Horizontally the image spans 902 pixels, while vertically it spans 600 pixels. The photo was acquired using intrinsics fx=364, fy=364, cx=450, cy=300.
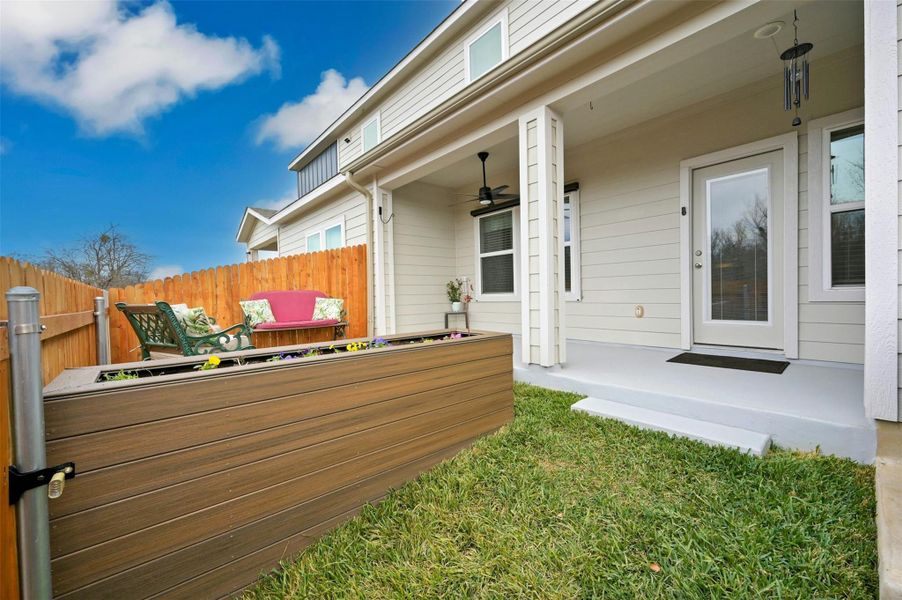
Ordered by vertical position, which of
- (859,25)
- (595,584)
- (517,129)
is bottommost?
(595,584)

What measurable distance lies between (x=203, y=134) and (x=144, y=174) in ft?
8.76

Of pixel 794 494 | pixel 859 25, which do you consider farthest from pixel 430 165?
pixel 794 494

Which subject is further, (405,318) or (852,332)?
(405,318)

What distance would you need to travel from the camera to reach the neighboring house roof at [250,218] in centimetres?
1092

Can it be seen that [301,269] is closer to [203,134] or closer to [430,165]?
[430,165]

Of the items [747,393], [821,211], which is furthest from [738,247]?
[747,393]

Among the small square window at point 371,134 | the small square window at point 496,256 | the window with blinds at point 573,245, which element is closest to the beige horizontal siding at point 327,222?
the small square window at point 371,134

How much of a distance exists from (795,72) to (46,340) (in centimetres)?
488

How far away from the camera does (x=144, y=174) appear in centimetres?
1396

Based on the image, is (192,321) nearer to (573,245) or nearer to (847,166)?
(573,245)

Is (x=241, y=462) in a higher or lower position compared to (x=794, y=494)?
higher

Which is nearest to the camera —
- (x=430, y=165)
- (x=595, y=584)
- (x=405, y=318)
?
(x=595, y=584)

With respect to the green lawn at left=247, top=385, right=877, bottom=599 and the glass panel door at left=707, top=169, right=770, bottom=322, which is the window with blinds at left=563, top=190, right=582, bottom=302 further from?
the green lawn at left=247, top=385, right=877, bottom=599

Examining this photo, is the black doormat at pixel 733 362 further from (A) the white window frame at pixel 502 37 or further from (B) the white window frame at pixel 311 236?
(B) the white window frame at pixel 311 236
